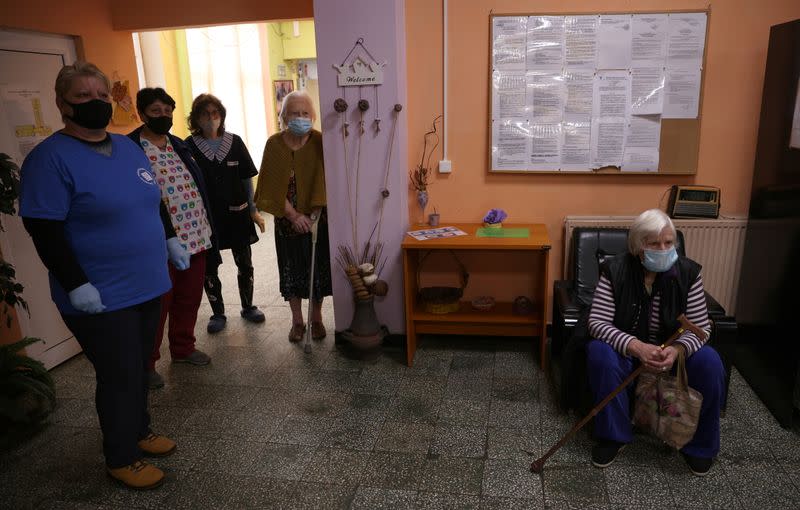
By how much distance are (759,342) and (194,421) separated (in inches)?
109

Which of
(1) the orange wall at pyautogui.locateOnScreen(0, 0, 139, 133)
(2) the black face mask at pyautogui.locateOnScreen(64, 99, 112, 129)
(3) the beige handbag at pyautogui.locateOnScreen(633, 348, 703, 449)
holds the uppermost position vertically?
(1) the orange wall at pyautogui.locateOnScreen(0, 0, 139, 133)

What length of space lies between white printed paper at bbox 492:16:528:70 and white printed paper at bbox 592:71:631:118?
434mm

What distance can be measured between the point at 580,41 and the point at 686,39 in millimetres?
539

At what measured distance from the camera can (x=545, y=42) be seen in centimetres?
317

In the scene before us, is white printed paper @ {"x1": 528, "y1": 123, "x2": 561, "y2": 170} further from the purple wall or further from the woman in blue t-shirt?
the woman in blue t-shirt

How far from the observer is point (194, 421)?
2754mm

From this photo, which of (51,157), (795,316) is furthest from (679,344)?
(51,157)

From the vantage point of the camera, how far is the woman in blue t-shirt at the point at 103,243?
191cm

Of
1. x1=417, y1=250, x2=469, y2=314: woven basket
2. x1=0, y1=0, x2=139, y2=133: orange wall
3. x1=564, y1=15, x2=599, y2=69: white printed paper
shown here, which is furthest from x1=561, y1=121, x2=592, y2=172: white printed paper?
x1=0, y1=0, x2=139, y2=133: orange wall

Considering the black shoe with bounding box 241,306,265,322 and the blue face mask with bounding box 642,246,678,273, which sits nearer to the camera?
the blue face mask with bounding box 642,246,678,273

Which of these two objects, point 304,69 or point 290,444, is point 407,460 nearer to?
point 290,444

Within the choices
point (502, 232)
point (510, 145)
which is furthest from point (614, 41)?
point (502, 232)

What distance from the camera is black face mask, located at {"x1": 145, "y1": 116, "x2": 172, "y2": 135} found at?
2.78 metres

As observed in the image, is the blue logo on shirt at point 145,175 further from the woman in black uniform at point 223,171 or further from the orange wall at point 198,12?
the orange wall at point 198,12
